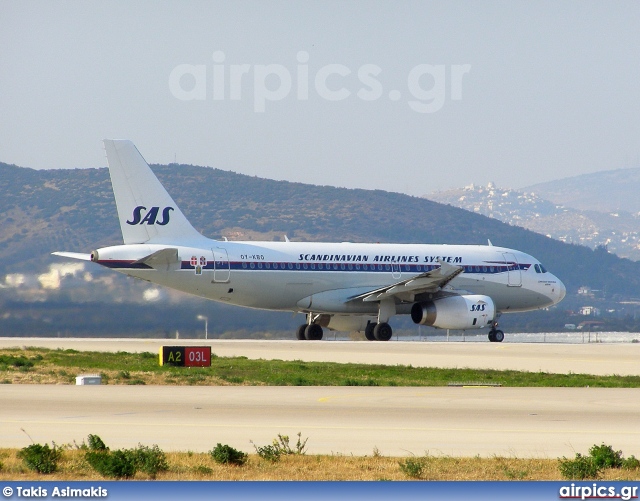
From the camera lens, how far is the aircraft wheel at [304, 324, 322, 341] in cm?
5284

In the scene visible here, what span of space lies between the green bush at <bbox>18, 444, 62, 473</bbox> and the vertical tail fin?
3235cm

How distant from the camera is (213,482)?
1266cm

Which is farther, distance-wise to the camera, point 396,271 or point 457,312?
point 396,271

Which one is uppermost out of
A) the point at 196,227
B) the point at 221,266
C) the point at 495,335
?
the point at 196,227

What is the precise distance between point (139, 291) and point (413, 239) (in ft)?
Result: 360

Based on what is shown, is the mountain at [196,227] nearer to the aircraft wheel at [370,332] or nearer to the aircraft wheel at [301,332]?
the aircraft wheel at [301,332]

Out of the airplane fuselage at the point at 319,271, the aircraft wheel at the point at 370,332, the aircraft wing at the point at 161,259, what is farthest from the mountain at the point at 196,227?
the aircraft wing at the point at 161,259

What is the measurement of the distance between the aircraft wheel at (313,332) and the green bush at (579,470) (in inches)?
1510

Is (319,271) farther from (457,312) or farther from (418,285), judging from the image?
(457,312)

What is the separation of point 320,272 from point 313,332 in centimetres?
412

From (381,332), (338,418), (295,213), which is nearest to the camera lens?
(338,418)

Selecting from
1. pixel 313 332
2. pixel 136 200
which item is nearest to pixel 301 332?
pixel 313 332

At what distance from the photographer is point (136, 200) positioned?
154 ft

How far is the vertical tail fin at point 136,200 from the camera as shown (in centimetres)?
4688
